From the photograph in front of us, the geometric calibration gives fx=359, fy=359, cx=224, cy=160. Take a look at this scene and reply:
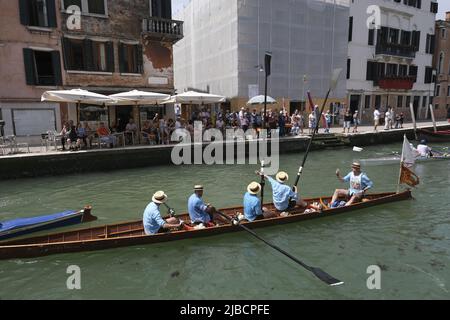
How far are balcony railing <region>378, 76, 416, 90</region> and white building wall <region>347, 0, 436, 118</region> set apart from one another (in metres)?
0.60

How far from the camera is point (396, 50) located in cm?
3738

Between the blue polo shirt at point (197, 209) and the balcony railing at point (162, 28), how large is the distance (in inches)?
666

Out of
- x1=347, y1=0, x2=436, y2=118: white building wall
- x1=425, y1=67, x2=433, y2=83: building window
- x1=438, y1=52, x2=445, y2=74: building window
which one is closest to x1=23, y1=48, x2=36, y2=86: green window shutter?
x1=347, y1=0, x2=436, y2=118: white building wall

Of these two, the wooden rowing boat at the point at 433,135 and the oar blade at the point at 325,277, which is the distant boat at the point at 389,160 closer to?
the wooden rowing boat at the point at 433,135

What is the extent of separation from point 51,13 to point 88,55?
285 centimetres

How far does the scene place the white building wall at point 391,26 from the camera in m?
33.8

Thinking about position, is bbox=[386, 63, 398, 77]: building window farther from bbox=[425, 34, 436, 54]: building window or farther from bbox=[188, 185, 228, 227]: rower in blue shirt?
bbox=[188, 185, 228, 227]: rower in blue shirt

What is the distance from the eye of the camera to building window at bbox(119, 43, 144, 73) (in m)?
22.3

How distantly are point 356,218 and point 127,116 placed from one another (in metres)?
16.6

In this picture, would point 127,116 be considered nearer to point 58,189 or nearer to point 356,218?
point 58,189

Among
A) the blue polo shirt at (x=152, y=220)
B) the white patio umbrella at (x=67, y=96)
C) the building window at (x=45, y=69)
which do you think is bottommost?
the blue polo shirt at (x=152, y=220)

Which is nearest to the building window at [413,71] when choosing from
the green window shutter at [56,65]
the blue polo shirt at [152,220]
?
the green window shutter at [56,65]

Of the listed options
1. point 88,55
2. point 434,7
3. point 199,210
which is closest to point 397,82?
point 434,7
